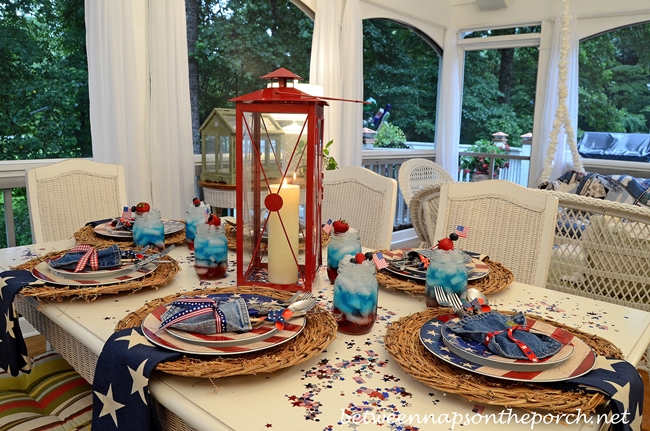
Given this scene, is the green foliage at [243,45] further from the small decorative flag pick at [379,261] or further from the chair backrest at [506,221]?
the small decorative flag pick at [379,261]

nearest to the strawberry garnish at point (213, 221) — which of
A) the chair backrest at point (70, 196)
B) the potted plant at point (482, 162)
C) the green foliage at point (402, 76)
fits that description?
the chair backrest at point (70, 196)

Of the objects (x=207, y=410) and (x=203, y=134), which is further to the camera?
(x=203, y=134)

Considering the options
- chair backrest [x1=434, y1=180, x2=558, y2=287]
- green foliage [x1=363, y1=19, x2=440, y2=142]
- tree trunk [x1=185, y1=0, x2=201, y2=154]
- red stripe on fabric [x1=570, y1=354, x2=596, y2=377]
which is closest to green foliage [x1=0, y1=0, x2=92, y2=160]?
tree trunk [x1=185, y1=0, x2=201, y2=154]

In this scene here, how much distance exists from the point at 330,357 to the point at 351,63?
355 centimetres

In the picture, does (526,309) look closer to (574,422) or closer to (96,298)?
(574,422)

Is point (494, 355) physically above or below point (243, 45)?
below

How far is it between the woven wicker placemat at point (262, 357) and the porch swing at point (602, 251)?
1.20 metres

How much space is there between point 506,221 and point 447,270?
0.66 meters

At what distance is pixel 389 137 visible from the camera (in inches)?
208

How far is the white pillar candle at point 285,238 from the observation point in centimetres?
121

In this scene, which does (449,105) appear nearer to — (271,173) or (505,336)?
(271,173)

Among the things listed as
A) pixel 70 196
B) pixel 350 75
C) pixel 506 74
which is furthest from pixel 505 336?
pixel 506 74

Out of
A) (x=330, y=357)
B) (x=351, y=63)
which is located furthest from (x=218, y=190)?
(x=330, y=357)

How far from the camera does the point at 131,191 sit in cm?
307
